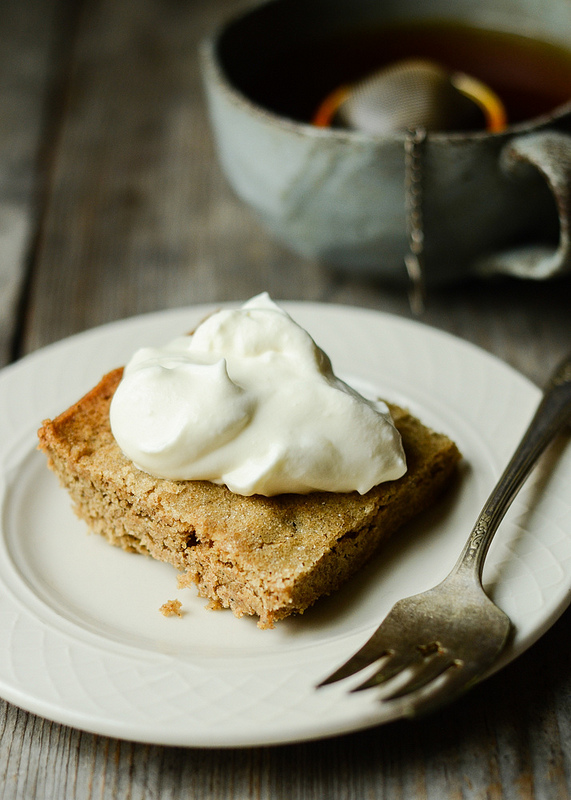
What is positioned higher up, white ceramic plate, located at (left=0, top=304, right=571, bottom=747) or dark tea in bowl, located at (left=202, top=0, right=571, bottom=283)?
dark tea in bowl, located at (left=202, top=0, right=571, bottom=283)

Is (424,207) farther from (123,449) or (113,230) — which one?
(113,230)

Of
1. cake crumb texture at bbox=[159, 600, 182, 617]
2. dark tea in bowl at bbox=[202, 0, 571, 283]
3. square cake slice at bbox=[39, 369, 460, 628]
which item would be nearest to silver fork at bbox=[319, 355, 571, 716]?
square cake slice at bbox=[39, 369, 460, 628]

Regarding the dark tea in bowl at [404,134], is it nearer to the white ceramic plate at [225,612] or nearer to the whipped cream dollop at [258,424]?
the white ceramic plate at [225,612]

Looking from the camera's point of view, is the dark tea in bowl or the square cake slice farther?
the dark tea in bowl

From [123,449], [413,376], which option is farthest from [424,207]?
[123,449]

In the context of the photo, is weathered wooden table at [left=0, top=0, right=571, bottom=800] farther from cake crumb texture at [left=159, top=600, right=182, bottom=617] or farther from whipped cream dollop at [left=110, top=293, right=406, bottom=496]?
whipped cream dollop at [left=110, top=293, right=406, bottom=496]

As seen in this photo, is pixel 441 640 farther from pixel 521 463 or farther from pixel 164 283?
pixel 164 283
